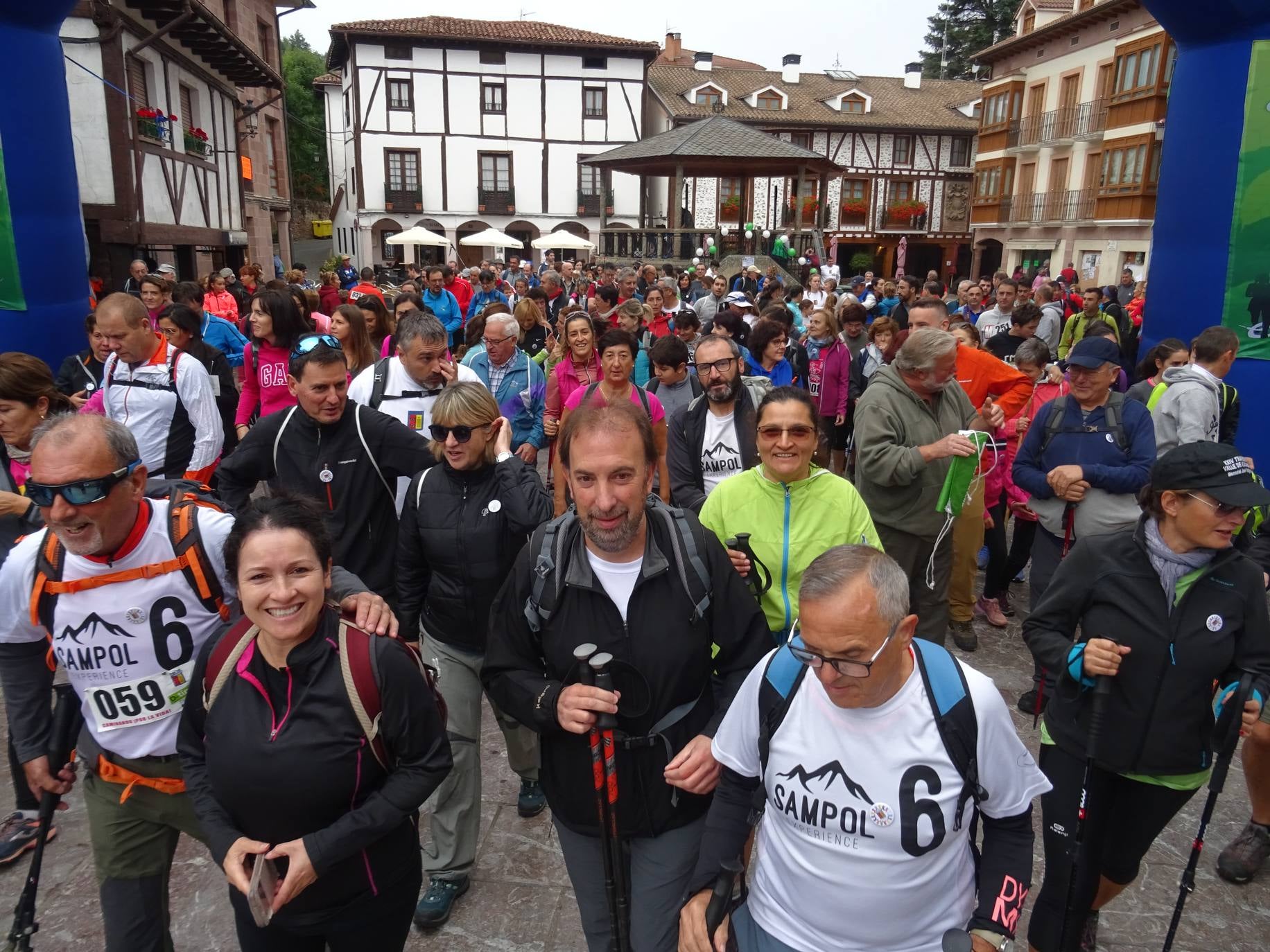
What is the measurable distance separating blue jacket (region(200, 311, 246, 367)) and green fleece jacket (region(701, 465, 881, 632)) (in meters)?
5.84

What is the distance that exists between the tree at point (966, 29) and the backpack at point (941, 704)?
5671 cm

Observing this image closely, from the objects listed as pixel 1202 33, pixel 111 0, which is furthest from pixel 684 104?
pixel 1202 33

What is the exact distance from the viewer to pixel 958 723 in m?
1.93

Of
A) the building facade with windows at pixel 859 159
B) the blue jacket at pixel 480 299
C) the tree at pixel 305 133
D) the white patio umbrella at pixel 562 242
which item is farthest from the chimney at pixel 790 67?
the blue jacket at pixel 480 299

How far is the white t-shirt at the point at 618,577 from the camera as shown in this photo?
2.32 meters

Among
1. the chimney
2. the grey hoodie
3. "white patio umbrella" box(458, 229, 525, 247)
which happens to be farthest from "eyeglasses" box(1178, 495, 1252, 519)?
the chimney

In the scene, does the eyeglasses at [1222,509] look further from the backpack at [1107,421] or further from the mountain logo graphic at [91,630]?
the mountain logo graphic at [91,630]

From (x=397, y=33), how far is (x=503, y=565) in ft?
129

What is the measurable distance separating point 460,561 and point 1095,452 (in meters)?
3.23

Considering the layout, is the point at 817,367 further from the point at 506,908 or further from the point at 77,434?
the point at 77,434

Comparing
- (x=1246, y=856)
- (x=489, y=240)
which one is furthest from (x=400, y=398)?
(x=489, y=240)

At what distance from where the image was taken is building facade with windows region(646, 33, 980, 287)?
40.5 meters

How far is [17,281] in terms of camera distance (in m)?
7.33

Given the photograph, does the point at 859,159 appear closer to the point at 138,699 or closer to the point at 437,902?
the point at 437,902
